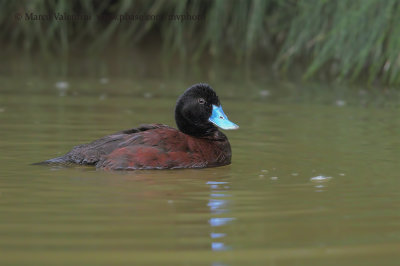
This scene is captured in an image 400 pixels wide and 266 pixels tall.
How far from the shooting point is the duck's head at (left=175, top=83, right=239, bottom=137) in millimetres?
7617

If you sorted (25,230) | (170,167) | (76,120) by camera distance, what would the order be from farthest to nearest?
(76,120), (170,167), (25,230)

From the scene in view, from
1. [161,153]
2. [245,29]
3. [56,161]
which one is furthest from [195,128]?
[245,29]

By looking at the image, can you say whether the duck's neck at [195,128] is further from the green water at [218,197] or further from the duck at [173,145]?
the green water at [218,197]

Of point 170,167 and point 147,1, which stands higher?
point 147,1

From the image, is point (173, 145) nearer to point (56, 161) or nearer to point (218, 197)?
point (56, 161)

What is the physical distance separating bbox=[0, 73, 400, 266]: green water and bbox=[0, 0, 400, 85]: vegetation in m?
1.51

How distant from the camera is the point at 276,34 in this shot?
15.2 meters

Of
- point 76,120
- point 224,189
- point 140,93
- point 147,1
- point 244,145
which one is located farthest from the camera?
point 147,1

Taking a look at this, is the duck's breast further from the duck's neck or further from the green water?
the duck's neck

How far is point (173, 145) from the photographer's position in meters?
7.19

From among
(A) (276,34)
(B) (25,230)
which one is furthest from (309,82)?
(B) (25,230)

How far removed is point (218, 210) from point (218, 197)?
1.32ft

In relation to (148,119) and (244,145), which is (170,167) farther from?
(148,119)

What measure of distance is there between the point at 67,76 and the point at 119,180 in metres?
7.25
